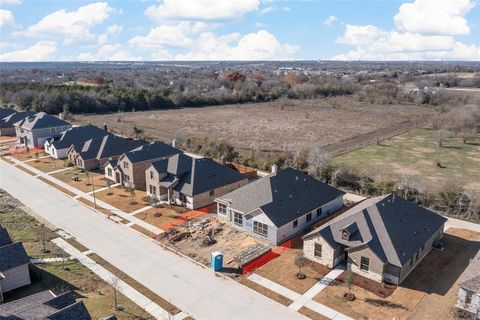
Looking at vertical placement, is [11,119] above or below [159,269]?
above

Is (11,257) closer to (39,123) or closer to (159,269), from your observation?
(159,269)

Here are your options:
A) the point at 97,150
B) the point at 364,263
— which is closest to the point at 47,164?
the point at 97,150

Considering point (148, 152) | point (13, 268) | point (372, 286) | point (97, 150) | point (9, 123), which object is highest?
point (9, 123)

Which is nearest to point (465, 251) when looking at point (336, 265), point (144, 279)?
point (336, 265)

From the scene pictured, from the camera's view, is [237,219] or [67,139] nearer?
[237,219]

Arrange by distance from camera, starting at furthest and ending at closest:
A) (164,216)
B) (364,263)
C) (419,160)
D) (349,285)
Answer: (419,160)
(164,216)
(364,263)
(349,285)

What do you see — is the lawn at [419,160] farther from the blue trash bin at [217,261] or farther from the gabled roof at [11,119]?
the gabled roof at [11,119]

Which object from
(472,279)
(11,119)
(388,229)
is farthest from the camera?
(11,119)
